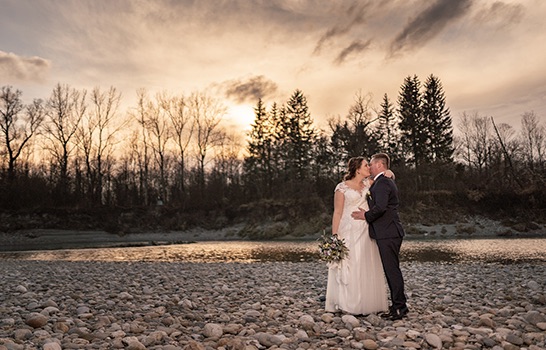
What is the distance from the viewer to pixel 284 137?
62.7m

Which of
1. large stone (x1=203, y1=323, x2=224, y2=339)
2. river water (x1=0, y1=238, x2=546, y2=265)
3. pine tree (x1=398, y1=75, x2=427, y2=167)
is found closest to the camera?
large stone (x1=203, y1=323, x2=224, y2=339)

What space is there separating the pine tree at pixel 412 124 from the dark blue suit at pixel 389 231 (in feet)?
166

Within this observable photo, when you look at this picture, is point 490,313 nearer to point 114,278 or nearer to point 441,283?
point 441,283

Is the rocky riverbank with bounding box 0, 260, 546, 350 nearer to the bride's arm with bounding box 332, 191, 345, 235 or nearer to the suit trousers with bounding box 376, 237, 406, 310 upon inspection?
the suit trousers with bounding box 376, 237, 406, 310

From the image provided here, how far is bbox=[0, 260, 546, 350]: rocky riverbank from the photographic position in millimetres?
4785

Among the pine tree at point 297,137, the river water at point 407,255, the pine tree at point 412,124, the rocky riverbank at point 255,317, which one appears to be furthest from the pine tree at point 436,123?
the rocky riverbank at point 255,317

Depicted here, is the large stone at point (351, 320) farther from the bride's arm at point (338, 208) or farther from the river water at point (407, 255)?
the river water at point (407, 255)

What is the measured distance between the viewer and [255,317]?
248 inches

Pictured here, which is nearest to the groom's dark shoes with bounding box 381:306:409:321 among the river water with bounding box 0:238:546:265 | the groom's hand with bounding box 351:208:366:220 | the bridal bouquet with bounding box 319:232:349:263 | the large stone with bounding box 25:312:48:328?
the bridal bouquet with bounding box 319:232:349:263

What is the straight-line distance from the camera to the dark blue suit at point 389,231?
6.14 meters

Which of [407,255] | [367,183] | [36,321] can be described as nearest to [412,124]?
[407,255]

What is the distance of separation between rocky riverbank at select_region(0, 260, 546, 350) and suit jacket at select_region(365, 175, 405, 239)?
1393 mm

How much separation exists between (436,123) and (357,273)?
5664cm

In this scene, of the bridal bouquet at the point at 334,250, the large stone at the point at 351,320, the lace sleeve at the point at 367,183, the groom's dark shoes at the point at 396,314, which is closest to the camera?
the large stone at the point at 351,320
